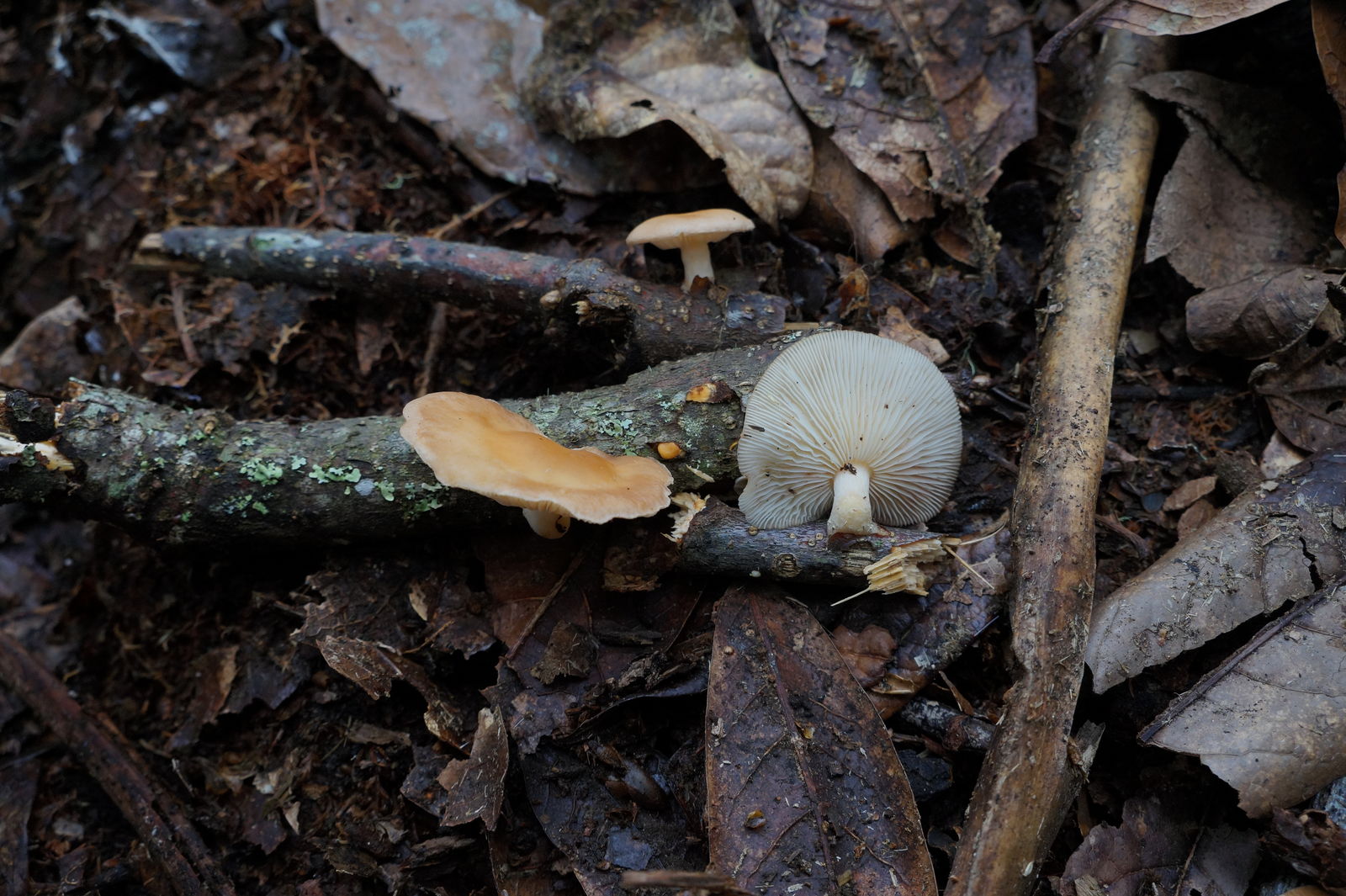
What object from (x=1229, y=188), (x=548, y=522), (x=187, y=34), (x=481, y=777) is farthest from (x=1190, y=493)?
(x=187, y=34)

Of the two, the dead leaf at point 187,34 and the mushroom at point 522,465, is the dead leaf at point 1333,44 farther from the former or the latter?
the dead leaf at point 187,34

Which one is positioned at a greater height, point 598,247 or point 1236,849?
point 598,247

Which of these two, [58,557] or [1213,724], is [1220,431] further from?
[58,557]

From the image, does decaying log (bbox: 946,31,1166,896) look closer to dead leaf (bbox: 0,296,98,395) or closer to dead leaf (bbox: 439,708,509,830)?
dead leaf (bbox: 439,708,509,830)

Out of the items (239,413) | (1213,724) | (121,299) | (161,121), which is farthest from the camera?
(161,121)

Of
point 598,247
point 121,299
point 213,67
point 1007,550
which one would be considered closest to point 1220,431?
point 1007,550

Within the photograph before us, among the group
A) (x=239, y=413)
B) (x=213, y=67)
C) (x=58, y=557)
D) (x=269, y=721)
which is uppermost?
(x=213, y=67)
